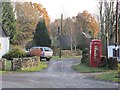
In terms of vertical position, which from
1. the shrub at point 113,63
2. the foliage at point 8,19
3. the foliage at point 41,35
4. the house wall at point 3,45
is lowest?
the shrub at point 113,63

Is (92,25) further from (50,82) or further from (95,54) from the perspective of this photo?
(50,82)

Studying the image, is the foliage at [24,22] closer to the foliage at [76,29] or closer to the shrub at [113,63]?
the foliage at [76,29]

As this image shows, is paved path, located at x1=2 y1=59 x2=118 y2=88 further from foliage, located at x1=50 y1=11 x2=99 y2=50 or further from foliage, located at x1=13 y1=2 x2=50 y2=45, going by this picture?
foliage, located at x1=50 y1=11 x2=99 y2=50

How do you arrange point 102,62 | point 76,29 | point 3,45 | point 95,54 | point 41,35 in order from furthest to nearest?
point 76,29 < point 41,35 < point 3,45 < point 95,54 < point 102,62

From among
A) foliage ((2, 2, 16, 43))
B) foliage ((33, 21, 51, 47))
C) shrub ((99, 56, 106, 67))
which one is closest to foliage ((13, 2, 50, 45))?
foliage ((33, 21, 51, 47))

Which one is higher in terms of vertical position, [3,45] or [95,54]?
[3,45]

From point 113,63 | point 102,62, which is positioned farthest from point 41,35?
point 113,63

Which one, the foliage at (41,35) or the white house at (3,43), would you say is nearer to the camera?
the white house at (3,43)

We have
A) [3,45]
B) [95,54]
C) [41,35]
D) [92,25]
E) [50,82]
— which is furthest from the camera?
[92,25]

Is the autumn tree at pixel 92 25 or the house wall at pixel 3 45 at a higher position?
the autumn tree at pixel 92 25

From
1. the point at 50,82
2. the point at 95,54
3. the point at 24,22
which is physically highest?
the point at 24,22

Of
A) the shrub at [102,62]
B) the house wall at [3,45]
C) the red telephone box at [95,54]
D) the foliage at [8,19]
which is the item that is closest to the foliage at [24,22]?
the foliage at [8,19]

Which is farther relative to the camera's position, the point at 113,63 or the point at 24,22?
the point at 24,22

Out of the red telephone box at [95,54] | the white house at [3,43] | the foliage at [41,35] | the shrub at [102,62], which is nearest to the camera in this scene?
the shrub at [102,62]
